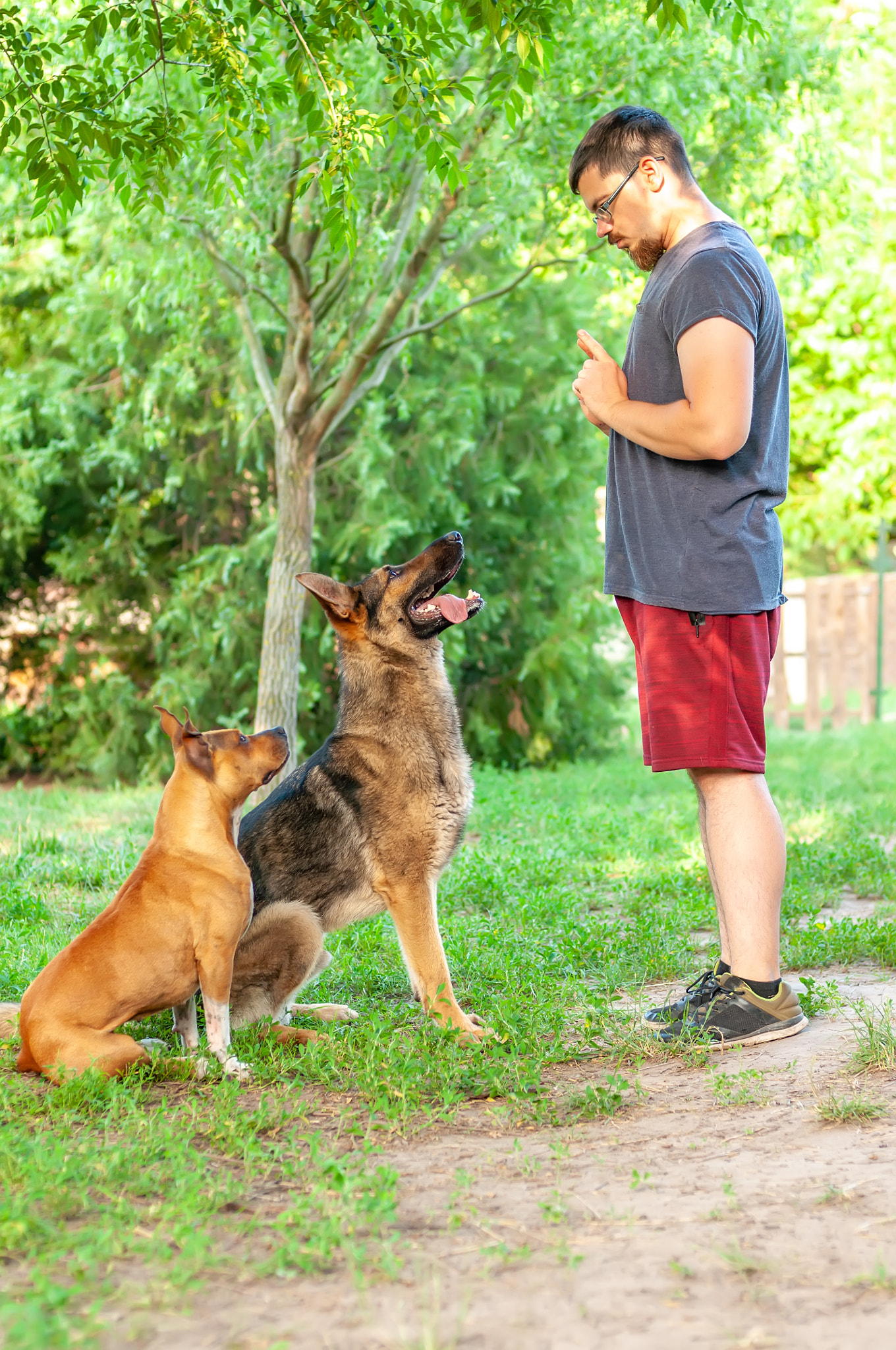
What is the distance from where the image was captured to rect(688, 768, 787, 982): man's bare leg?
3.65m

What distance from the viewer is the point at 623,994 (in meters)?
4.43

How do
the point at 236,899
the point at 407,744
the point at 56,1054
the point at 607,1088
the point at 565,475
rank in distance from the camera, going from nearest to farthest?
1. the point at 607,1088
2. the point at 56,1054
3. the point at 236,899
4. the point at 407,744
5. the point at 565,475

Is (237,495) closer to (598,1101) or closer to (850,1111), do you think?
(598,1101)

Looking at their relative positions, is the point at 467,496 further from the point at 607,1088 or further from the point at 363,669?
the point at 607,1088

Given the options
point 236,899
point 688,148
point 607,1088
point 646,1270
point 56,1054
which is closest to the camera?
point 646,1270

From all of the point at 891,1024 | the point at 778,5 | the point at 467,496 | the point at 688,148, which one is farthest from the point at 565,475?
the point at 891,1024

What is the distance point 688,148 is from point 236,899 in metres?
7.40

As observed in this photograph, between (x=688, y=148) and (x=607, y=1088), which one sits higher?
(x=688, y=148)

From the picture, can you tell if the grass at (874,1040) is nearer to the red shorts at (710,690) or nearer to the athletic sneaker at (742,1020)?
the athletic sneaker at (742,1020)

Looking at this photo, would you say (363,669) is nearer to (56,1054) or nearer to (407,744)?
(407,744)

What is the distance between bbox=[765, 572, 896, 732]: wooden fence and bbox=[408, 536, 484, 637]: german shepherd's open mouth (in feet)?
42.7

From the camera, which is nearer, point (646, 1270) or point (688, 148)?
point (646, 1270)

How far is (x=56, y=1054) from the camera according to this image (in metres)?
3.50

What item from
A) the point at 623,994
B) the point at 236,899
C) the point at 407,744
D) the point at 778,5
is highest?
the point at 778,5
